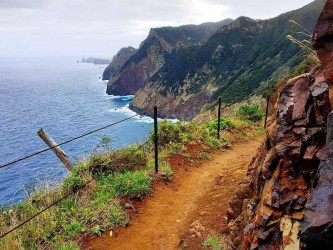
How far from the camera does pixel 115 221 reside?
7.43 metres

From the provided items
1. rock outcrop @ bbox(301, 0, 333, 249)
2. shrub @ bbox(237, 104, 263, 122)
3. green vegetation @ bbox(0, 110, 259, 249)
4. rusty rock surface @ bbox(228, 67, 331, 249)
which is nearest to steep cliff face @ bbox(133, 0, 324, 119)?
shrub @ bbox(237, 104, 263, 122)

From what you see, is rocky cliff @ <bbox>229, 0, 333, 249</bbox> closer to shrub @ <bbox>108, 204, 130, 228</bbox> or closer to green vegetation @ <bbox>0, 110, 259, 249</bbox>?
shrub @ <bbox>108, 204, 130, 228</bbox>

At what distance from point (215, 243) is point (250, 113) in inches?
555

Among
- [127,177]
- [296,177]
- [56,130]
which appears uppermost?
[296,177]

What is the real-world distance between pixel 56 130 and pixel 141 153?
201ft

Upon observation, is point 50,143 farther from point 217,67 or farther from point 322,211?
point 217,67

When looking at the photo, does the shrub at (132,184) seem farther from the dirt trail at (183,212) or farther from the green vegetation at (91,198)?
the dirt trail at (183,212)

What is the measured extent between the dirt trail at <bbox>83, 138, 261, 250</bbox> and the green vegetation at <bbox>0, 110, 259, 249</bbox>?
12.5 inches

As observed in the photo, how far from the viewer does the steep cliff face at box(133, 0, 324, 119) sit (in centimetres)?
11338

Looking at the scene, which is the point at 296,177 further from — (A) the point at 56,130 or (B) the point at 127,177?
(A) the point at 56,130

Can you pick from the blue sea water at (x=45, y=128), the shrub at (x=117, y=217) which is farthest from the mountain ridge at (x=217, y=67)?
the shrub at (x=117, y=217)

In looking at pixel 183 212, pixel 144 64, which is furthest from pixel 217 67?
pixel 183 212

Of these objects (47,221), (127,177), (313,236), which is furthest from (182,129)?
(313,236)

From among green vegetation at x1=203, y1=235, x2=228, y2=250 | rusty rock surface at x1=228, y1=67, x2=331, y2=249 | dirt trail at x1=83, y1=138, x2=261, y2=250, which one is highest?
rusty rock surface at x1=228, y1=67, x2=331, y2=249
